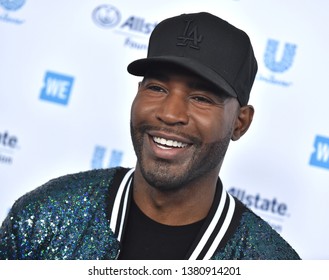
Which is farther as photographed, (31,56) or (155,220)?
(31,56)

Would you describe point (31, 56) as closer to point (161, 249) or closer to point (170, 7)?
point (170, 7)

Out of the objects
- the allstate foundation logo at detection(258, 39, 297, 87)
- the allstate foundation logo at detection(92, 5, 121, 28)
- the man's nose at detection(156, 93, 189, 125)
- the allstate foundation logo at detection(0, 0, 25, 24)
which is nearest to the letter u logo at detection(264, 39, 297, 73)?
the allstate foundation logo at detection(258, 39, 297, 87)

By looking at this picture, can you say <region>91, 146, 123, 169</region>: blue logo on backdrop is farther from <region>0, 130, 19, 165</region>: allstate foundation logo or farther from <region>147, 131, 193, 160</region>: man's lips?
<region>147, 131, 193, 160</region>: man's lips

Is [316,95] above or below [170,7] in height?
below

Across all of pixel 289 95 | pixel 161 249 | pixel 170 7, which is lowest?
pixel 161 249

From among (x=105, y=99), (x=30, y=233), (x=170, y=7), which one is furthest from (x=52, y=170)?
(x=30, y=233)

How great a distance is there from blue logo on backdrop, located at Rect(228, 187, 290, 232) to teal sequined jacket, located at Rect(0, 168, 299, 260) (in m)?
1.34

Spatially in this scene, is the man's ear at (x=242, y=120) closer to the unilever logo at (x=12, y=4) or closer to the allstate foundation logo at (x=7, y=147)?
the allstate foundation logo at (x=7, y=147)

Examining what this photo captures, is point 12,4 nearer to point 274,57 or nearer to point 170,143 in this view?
point 274,57

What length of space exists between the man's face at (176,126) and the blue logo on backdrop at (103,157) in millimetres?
1530

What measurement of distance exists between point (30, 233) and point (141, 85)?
45cm
